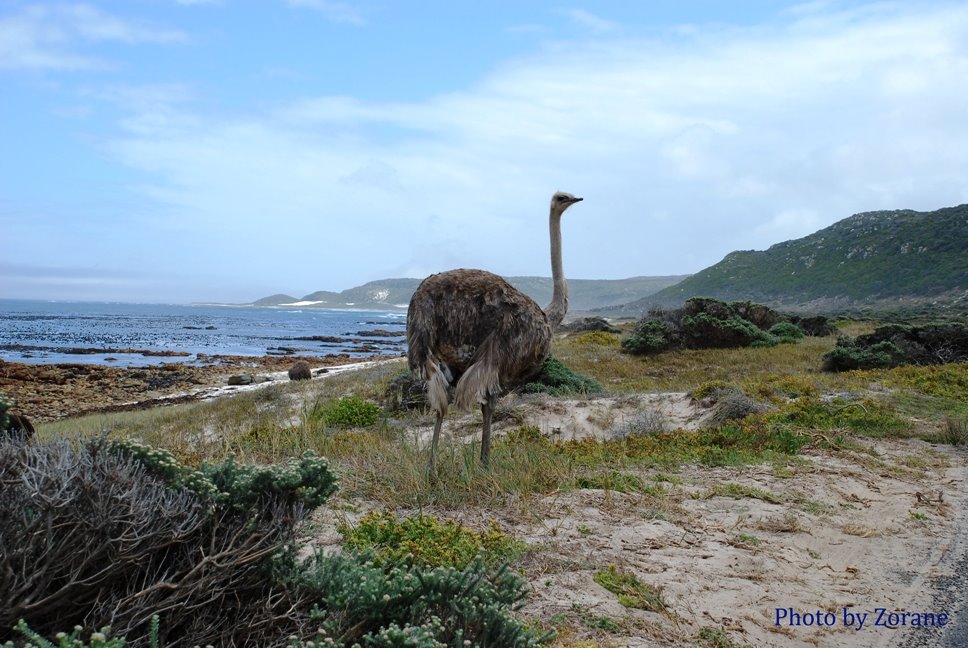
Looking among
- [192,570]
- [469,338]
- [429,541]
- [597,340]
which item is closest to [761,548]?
[429,541]

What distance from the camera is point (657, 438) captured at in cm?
801

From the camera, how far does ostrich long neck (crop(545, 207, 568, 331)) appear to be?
7164 millimetres

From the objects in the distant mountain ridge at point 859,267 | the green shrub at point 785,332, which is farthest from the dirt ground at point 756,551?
the distant mountain ridge at point 859,267

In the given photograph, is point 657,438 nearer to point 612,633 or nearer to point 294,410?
point 612,633

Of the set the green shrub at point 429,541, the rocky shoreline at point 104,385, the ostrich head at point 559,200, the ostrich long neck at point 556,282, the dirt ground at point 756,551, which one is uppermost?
the ostrich head at point 559,200

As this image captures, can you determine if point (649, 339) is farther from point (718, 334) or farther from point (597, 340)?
point (597, 340)

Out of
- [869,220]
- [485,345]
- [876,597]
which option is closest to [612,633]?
[876,597]

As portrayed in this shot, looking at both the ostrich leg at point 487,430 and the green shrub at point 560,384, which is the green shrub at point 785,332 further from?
the ostrich leg at point 487,430

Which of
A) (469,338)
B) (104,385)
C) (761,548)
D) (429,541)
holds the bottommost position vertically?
(104,385)

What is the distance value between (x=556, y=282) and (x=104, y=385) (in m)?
21.4

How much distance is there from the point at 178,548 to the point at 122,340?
1991 inches

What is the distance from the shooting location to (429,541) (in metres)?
4.04

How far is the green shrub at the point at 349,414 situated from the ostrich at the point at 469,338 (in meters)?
4.37

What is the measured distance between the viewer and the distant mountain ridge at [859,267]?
60.2m
